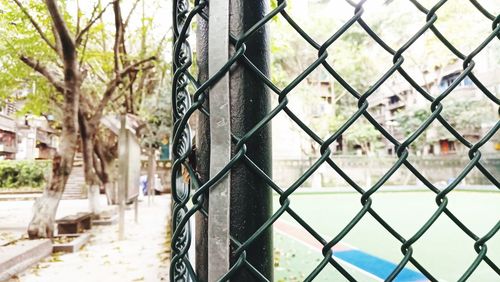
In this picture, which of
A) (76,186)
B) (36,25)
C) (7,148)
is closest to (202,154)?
(7,148)

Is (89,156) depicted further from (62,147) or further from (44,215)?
(44,215)

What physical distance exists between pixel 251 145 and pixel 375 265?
16.1 feet

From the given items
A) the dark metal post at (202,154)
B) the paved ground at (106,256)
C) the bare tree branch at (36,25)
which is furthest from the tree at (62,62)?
the dark metal post at (202,154)

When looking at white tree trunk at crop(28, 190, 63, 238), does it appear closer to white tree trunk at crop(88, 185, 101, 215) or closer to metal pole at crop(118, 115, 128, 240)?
metal pole at crop(118, 115, 128, 240)

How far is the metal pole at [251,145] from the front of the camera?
0.49m

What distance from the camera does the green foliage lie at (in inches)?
208

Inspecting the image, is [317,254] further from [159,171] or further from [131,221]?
[159,171]

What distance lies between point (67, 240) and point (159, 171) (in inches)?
509

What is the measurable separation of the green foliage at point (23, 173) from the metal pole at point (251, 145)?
215 inches

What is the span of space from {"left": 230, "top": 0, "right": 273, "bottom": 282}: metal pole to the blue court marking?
383 cm

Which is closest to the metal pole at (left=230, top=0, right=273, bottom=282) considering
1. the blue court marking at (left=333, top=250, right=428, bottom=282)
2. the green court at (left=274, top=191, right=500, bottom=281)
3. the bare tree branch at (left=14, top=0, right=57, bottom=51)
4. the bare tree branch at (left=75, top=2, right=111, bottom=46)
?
the green court at (left=274, top=191, right=500, bottom=281)

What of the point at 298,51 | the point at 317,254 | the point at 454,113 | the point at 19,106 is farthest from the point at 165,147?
the point at 454,113

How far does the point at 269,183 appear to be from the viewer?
19.4 inches

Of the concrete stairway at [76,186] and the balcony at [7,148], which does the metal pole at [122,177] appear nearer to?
the balcony at [7,148]
